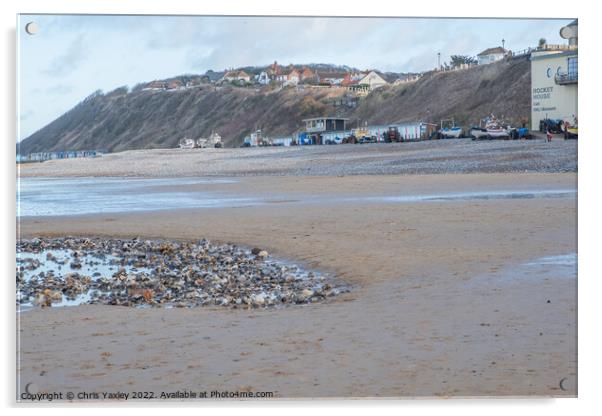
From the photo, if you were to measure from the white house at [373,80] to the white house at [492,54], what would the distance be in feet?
2.82

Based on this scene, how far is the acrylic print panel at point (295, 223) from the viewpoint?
5191 millimetres

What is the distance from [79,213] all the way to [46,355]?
6157 mm

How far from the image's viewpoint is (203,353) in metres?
5.32

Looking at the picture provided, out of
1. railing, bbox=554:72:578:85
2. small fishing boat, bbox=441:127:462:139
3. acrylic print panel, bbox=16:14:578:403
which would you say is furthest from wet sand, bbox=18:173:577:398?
small fishing boat, bbox=441:127:462:139

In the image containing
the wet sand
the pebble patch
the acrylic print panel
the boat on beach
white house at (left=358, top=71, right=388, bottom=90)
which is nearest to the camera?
the wet sand

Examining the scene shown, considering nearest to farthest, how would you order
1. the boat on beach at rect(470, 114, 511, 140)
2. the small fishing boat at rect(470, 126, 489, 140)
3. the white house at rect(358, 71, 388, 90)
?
the white house at rect(358, 71, 388, 90) → the boat on beach at rect(470, 114, 511, 140) → the small fishing boat at rect(470, 126, 489, 140)

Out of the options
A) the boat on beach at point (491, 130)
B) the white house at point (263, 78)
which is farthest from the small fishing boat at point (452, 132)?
the white house at point (263, 78)

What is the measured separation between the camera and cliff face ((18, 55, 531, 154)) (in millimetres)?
7047

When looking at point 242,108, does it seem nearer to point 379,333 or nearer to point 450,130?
point 450,130

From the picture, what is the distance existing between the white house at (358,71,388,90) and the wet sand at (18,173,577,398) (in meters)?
1.61

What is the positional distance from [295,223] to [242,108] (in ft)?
7.73

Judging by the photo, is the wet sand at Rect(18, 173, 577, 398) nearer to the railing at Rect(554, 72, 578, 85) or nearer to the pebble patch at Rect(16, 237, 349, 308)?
the pebble patch at Rect(16, 237, 349, 308)

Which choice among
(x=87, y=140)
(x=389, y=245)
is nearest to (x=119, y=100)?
(x=87, y=140)

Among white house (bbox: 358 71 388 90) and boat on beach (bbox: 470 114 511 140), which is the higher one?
white house (bbox: 358 71 388 90)
